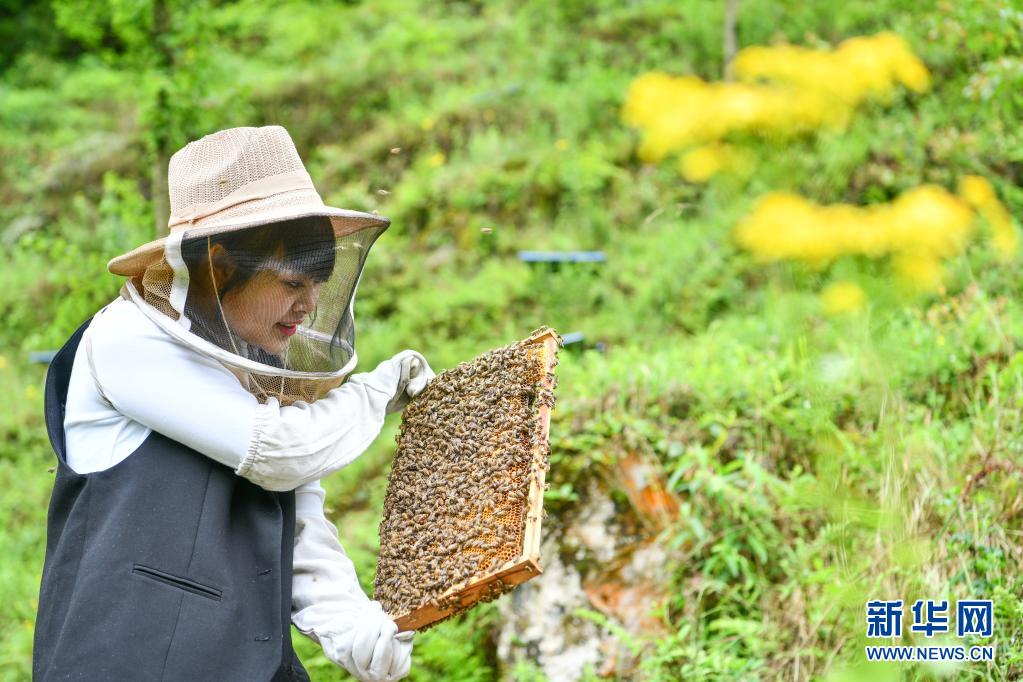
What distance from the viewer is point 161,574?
6.74 ft

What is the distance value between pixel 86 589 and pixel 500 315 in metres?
4.98

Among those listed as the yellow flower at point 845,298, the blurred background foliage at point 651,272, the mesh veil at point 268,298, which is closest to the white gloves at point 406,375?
the mesh veil at point 268,298

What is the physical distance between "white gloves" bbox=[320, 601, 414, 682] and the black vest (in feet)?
0.42

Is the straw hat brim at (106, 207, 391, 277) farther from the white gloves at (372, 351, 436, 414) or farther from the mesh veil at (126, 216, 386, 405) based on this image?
the white gloves at (372, 351, 436, 414)

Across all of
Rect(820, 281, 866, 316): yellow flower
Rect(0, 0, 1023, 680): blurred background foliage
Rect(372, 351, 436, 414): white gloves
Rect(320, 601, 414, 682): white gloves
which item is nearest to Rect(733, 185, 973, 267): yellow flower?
Rect(0, 0, 1023, 680): blurred background foliage

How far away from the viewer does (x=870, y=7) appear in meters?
8.52

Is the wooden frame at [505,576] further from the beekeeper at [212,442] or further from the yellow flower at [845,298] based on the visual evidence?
the yellow flower at [845,298]

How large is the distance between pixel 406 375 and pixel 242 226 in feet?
2.21

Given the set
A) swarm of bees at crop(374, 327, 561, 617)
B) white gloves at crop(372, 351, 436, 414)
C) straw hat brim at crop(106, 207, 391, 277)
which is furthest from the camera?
white gloves at crop(372, 351, 436, 414)

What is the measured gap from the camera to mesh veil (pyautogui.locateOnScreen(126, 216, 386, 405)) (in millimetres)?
2162

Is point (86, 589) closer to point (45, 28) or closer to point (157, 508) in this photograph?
point (157, 508)

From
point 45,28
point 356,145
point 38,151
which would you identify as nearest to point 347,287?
point 356,145

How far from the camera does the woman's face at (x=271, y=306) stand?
227cm

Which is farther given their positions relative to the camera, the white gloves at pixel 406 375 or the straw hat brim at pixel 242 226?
the white gloves at pixel 406 375
